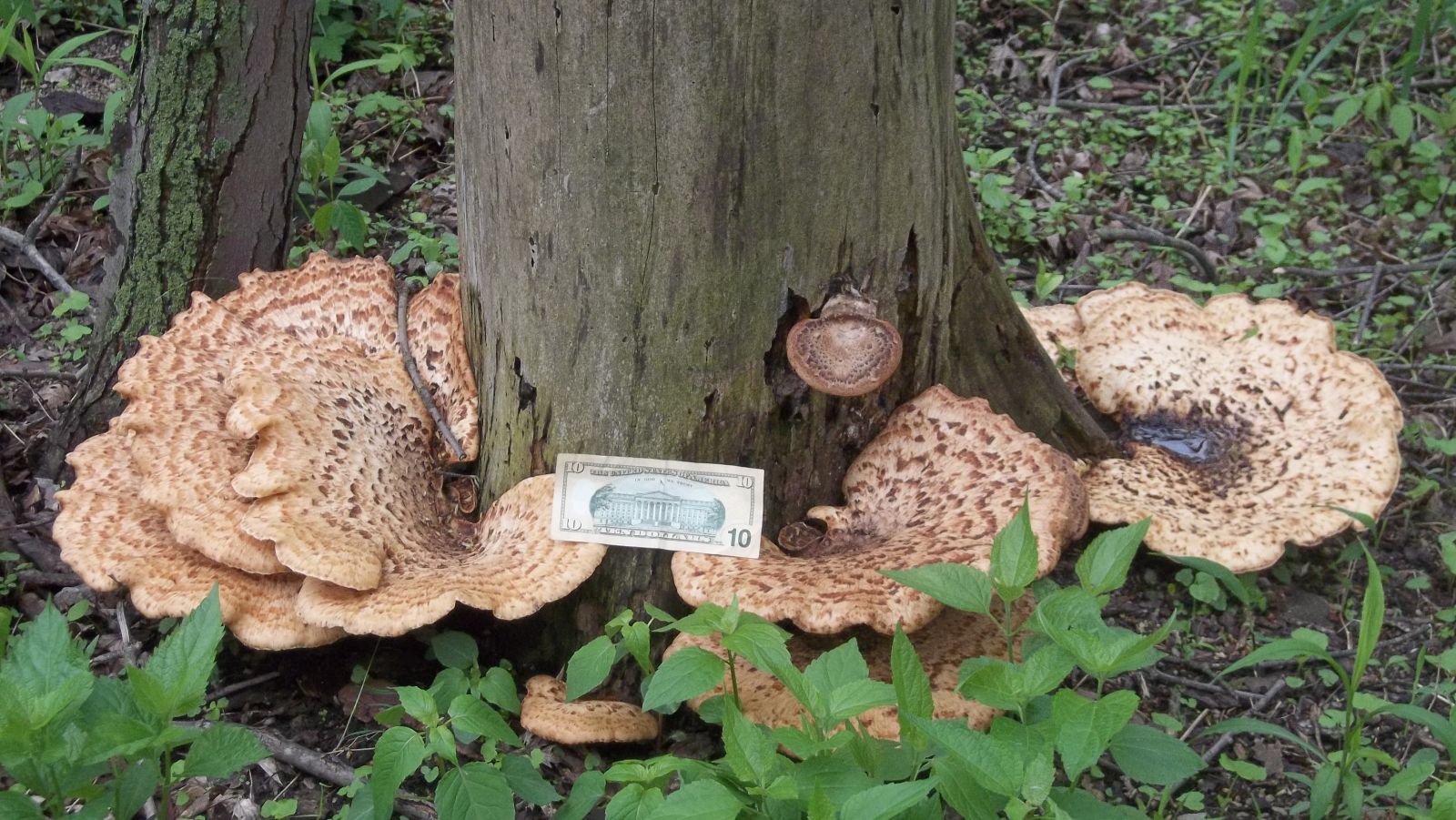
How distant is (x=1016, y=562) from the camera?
271cm

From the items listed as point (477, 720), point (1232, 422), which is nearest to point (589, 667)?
point (477, 720)

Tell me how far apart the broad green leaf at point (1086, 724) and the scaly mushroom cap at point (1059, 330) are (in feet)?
8.17

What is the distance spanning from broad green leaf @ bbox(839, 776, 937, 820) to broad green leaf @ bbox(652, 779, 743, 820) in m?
0.22

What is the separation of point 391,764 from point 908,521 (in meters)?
1.58

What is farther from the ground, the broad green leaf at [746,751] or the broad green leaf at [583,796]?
the broad green leaf at [746,751]

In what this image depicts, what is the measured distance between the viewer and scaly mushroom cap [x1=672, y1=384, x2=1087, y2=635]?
300 centimetres

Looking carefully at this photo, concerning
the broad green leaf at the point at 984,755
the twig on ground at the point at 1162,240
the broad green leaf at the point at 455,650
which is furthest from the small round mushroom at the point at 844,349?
the twig on ground at the point at 1162,240

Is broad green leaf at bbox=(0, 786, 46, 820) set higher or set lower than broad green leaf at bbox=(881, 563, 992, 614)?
lower

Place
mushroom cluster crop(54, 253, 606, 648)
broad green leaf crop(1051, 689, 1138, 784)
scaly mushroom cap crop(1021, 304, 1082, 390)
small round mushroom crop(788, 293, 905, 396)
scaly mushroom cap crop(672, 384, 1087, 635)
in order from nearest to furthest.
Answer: broad green leaf crop(1051, 689, 1138, 784) → scaly mushroom cap crop(672, 384, 1087, 635) → mushroom cluster crop(54, 253, 606, 648) → small round mushroom crop(788, 293, 905, 396) → scaly mushroom cap crop(1021, 304, 1082, 390)

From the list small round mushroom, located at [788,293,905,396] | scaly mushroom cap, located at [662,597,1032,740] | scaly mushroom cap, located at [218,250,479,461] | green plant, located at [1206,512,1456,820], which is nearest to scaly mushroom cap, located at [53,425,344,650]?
scaly mushroom cap, located at [218,250,479,461]

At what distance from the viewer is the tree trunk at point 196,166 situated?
4.46 meters

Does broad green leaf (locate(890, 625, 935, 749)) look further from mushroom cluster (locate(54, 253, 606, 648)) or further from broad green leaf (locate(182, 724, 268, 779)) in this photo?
broad green leaf (locate(182, 724, 268, 779))

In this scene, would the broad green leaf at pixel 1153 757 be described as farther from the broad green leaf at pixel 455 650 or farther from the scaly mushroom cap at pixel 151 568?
the scaly mushroom cap at pixel 151 568

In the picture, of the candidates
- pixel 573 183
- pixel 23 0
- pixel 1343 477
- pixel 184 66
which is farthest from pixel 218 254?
pixel 1343 477
